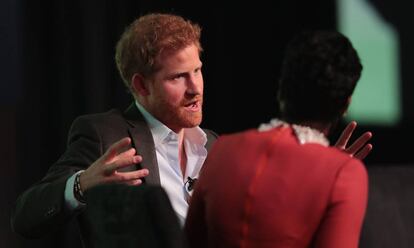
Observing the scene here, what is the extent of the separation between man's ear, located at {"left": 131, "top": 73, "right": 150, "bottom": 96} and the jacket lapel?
0.17ft

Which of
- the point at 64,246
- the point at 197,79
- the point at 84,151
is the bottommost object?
the point at 64,246

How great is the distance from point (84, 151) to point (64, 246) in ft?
4.73

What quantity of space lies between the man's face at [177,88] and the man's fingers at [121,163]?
1.70ft

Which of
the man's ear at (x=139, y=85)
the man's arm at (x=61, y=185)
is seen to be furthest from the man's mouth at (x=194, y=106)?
the man's arm at (x=61, y=185)

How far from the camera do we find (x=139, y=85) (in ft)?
7.46

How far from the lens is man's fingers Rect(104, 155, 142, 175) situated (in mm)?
1702

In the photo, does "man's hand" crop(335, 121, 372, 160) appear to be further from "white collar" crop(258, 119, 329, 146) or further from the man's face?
"white collar" crop(258, 119, 329, 146)

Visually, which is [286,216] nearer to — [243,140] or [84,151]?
[243,140]

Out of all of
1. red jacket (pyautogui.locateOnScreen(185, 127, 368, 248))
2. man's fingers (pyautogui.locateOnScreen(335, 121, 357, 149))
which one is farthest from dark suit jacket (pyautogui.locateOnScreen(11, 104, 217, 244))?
red jacket (pyautogui.locateOnScreen(185, 127, 368, 248))

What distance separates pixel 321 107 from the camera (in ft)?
4.62

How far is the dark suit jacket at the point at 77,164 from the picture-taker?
198cm

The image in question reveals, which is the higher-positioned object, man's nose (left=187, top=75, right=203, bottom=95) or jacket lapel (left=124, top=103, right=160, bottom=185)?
man's nose (left=187, top=75, right=203, bottom=95)

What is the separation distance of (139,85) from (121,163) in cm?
59

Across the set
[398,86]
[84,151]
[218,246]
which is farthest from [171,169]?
[398,86]
